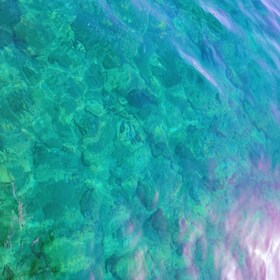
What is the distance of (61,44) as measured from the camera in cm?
319

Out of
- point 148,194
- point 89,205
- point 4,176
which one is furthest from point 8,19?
point 148,194

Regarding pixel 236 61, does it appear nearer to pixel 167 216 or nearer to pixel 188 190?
pixel 188 190

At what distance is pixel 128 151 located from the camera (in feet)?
9.70

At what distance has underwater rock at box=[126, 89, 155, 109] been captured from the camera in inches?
→ 129

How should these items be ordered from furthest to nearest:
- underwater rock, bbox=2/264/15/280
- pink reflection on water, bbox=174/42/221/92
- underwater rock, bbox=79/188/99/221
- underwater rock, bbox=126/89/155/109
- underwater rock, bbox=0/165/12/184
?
pink reflection on water, bbox=174/42/221/92
underwater rock, bbox=126/89/155/109
underwater rock, bbox=79/188/99/221
underwater rock, bbox=0/165/12/184
underwater rock, bbox=2/264/15/280

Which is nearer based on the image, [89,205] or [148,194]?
[89,205]

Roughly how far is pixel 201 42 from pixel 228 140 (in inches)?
62.1

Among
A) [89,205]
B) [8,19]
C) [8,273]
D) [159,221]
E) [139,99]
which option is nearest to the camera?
[8,273]

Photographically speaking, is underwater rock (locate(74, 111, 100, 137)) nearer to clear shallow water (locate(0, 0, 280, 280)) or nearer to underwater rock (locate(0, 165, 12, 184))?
clear shallow water (locate(0, 0, 280, 280))

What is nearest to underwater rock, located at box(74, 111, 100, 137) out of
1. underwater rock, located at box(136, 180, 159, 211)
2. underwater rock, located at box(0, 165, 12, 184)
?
underwater rock, located at box(136, 180, 159, 211)

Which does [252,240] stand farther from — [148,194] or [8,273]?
[8,273]

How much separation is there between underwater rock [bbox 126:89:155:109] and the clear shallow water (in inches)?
0.8

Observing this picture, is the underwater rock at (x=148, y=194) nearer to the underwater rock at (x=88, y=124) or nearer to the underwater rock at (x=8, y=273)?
the underwater rock at (x=88, y=124)

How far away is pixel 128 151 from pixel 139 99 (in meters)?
0.68
